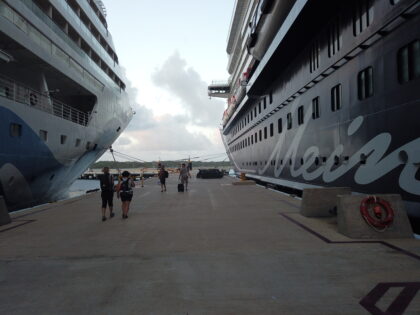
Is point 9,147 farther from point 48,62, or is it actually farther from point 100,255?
point 100,255

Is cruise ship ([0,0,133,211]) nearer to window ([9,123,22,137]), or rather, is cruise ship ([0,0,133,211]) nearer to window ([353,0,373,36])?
window ([9,123,22,137])

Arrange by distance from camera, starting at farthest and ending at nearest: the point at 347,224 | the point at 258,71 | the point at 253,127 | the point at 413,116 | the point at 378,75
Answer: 1. the point at 253,127
2. the point at 258,71
3. the point at 378,75
4. the point at 413,116
5. the point at 347,224

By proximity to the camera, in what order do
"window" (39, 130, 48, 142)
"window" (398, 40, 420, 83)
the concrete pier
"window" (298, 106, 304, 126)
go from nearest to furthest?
the concrete pier, "window" (398, 40, 420, 83), "window" (39, 130, 48, 142), "window" (298, 106, 304, 126)

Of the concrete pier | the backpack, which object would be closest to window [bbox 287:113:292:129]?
the concrete pier

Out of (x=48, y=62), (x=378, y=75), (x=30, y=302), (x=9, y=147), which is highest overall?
(x=48, y=62)

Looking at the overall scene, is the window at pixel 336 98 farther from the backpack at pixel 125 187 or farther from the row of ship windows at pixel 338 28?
the backpack at pixel 125 187

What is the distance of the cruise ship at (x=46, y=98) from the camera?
12.2m

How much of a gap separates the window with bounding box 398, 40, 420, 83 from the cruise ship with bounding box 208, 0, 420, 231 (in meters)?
0.02

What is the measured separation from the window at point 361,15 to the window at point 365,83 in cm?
131

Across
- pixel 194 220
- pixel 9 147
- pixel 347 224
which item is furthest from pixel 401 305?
pixel 9 147

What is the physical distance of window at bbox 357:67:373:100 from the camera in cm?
915

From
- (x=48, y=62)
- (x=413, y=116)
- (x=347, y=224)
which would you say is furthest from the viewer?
(x=48, y=62)

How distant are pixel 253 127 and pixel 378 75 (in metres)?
18.9

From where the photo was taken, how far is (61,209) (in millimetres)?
11547
